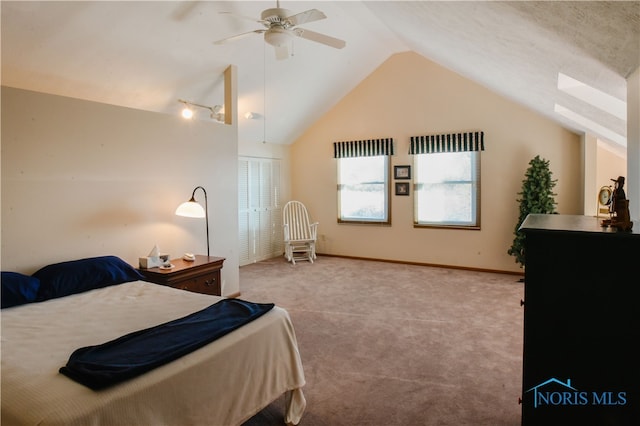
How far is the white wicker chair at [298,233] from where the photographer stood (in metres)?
6.63

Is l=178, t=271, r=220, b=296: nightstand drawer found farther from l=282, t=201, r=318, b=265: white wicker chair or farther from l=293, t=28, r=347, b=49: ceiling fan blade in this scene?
l=282, t=201, r=318, b=265: white wicker chair

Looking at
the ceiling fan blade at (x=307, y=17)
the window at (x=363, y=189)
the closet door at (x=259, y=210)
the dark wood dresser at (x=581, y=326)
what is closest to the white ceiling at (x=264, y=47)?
the ceiling fan blade at (x=307, y=17)

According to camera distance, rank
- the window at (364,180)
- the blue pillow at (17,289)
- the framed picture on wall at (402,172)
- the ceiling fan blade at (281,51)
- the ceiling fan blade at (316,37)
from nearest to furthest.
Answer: the blue pillow at (17,289) → the ceiling fan blade at (316,37) → the ceiling fan blade at (281,51) → the framed picture on wall at (402,172) → the window at (364,180)

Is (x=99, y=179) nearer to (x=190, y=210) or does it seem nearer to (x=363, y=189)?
(x=190, y=210)

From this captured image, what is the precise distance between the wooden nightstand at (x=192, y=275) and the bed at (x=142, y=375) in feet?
2.10

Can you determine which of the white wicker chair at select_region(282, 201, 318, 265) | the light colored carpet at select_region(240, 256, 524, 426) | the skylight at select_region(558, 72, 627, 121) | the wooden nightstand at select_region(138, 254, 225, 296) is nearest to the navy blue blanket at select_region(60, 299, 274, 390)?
the light colored carpet at select_region(240, 256, 524, 426)

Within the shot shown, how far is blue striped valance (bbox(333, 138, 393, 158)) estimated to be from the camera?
6.43m

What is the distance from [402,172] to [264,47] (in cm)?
316

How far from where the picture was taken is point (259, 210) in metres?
6.72

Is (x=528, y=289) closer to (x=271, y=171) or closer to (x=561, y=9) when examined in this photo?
(x=561, y=9)

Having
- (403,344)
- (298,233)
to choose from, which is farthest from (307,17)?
(298,233)

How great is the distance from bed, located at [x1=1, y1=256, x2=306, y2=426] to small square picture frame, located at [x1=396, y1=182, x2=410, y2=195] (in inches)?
181

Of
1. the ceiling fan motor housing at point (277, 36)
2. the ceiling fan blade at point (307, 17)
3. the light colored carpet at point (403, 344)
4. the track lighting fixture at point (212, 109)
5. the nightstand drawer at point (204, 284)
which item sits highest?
the ceiling fan blade at point (307, 17)

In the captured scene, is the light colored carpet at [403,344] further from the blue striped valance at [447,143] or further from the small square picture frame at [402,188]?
the blue striped valance at [447,143]
